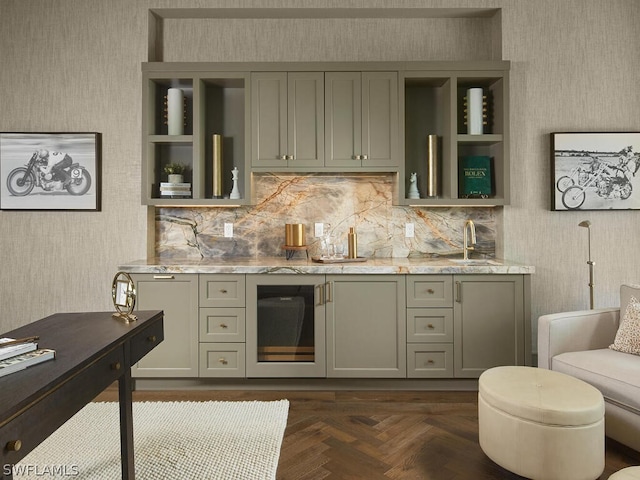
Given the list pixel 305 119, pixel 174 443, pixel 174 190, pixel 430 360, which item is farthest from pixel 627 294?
pixel 174 190

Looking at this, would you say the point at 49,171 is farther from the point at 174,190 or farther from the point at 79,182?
the point at 174,190

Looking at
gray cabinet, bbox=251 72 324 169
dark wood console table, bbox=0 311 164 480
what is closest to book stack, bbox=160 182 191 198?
gray cabinet, bbox=251 72 324 169

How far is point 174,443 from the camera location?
7.85 feet

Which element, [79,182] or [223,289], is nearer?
[223,289]

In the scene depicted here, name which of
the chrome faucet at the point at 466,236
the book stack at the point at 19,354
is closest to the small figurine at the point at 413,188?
→ the chrome faucet at the point at 466,236

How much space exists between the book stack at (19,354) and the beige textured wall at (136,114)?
219 centimetres

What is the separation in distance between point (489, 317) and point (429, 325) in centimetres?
43

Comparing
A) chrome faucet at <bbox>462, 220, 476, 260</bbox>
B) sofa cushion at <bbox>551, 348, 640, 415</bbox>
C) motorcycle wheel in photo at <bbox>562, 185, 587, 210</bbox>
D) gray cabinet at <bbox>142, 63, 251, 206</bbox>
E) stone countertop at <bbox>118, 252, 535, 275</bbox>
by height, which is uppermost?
gray cabinet at <bbox>142, 63, 251, 206</bbox>

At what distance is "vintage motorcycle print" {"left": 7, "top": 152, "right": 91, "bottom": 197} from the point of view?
11.7 ft

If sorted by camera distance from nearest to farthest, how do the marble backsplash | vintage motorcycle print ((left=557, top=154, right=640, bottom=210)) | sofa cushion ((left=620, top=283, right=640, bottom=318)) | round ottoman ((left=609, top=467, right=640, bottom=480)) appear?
round ottoman ((left=609, top=467, right=640, bottom=480)), sofa cushion ((left=620, top=283, right=640, bottom=318)), vintage motorcycle print ((left=557, top=154, right=640, bottom=210)), the marble backsplash

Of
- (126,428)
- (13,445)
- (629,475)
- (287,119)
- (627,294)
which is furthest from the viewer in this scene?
(287,119)

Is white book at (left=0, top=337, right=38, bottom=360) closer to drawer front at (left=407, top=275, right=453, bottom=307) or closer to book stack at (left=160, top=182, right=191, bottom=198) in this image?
book stack at (left=160, top=182, right=191, bottom=198)

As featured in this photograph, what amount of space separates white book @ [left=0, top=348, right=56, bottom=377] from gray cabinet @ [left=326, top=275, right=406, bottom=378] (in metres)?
1.98

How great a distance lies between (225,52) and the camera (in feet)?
12.2
